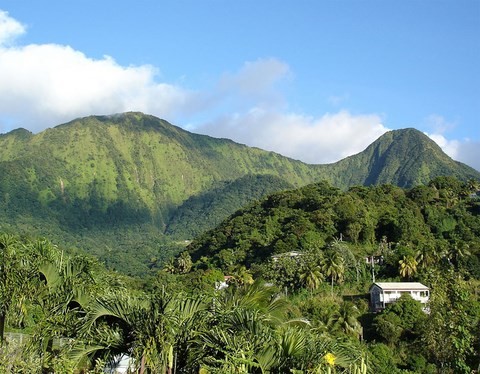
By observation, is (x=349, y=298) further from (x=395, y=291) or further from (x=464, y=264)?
(x=464, y=264)

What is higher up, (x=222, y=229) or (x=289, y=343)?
(x=222, y=229)

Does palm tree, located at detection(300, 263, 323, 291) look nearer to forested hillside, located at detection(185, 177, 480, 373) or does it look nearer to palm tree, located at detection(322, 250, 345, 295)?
forested hillside, located at detection(185, 177, 480, 373)

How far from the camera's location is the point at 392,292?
207 feet

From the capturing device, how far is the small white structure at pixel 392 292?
206 feet

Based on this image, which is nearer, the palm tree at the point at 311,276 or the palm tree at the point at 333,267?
the palm tree at the point at 311,276

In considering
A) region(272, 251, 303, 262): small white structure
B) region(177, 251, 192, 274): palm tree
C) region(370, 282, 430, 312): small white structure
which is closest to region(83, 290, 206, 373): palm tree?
region(370, 282, 430, 312): small white structure

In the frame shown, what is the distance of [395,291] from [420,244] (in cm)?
1760

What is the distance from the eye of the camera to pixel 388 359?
45594 millimetres

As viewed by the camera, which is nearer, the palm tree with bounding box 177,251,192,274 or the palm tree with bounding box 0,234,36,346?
the palm tree with bounding box 0,234,36,346

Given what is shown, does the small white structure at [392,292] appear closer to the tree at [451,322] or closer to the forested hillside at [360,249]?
the forested hillside at [360,249]

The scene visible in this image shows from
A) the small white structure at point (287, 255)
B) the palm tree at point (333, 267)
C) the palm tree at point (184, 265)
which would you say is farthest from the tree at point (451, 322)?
the palm tree at point (184, 265)

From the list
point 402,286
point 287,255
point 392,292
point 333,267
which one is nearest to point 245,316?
point 392,292

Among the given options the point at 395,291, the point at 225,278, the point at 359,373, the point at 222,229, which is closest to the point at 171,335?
the point at 359,373

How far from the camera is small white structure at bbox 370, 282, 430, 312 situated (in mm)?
62844
